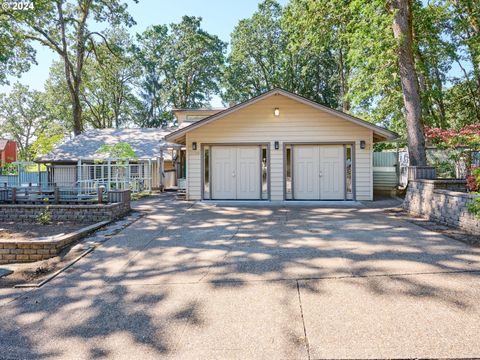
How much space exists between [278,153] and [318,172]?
160cm

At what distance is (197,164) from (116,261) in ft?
23.2

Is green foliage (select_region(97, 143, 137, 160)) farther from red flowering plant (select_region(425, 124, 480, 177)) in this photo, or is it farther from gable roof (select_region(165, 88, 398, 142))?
red flowering plant (select_region(425, 124, 480, 177))

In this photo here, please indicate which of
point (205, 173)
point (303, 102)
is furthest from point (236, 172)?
point (303, 102)

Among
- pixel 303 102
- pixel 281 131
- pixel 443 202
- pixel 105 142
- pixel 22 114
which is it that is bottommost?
pixel 443 202

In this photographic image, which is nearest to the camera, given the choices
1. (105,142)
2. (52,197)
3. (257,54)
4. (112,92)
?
(52,197)

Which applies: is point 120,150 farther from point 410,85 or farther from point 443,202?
point 443,202

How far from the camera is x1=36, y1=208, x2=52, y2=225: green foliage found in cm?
905

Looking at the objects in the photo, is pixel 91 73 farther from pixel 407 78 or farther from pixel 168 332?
pixel 168 332

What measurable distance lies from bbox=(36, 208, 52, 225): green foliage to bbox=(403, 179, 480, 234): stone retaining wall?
32.5 ft

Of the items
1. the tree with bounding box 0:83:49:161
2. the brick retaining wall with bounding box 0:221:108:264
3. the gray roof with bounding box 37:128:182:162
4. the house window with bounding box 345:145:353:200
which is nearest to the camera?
the brick retaining wall with bounding box 0:221:108:264

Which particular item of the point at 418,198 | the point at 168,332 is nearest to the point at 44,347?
the point at 168,332

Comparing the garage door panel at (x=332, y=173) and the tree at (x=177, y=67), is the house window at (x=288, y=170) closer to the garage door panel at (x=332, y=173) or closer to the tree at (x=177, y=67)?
the garage door panel at (x=332, y=173)

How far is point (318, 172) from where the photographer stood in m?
12.0

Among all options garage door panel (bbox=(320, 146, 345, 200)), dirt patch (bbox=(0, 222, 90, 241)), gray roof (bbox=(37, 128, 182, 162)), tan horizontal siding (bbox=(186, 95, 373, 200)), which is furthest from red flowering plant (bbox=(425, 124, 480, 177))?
gray roof (bbox=(37, 128, 182, 162))
